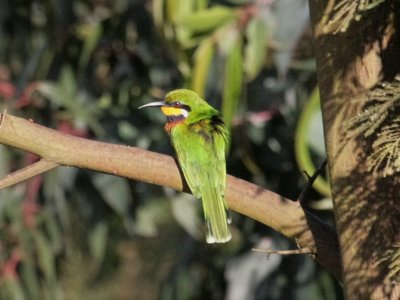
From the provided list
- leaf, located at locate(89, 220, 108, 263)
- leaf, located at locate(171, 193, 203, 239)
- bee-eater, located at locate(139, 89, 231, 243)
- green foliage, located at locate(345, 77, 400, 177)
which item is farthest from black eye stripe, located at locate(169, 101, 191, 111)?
leaf, located at locate(89, 220, 108, 263)

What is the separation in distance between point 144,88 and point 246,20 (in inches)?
22.5

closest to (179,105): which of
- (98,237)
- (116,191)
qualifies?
(116,191)

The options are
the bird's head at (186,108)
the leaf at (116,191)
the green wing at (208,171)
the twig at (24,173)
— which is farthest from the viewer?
the leaf at (116,191)

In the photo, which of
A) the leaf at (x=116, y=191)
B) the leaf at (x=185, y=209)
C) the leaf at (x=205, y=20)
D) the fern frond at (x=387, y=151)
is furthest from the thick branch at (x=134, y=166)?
the leaf at (x=185, y=209)

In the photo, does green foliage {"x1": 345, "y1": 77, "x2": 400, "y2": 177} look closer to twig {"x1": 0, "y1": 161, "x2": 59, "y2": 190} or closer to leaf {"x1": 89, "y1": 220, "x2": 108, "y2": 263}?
twig {"x1": 0, "y1": 161, "x2": 59, "y2": 190}

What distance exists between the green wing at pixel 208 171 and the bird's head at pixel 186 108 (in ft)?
0.20

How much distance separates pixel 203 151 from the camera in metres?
2.07

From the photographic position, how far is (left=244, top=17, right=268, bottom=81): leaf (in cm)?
288

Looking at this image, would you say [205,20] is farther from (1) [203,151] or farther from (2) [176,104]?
(1) [203,151]

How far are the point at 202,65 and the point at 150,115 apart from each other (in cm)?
58

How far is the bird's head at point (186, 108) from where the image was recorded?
7.27 feet

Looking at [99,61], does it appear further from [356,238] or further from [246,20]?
[356,238]

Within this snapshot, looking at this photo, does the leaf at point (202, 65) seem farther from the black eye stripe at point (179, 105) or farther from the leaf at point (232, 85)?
the black eye stripe at point (179, 105)

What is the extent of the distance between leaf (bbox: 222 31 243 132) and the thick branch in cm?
93
